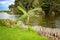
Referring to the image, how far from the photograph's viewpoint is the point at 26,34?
2.83 meters

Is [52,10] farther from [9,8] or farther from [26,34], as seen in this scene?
[26,34]

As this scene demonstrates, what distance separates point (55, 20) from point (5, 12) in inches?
51.3

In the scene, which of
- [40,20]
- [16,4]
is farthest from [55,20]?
[16,4]

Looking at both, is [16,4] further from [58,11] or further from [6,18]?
[58,11]

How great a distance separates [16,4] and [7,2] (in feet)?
0.77

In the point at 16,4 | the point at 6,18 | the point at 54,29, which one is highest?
the point at 16,4

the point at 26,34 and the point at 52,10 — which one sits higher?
the point at 52,10

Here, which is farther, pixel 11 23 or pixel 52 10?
pixel 52 10

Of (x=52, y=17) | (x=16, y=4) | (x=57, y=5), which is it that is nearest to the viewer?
(x=16, y=4)

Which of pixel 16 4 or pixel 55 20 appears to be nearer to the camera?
pixel 16 4

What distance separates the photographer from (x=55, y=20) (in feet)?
14.7

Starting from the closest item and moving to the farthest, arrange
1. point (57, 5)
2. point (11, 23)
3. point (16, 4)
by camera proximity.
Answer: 1. point (11, 23)
2. point (16, 4)
3. point (57, 5)

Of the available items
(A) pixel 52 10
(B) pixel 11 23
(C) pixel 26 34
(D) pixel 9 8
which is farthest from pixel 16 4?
(C) pixel 26 34

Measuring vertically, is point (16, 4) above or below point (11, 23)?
above
